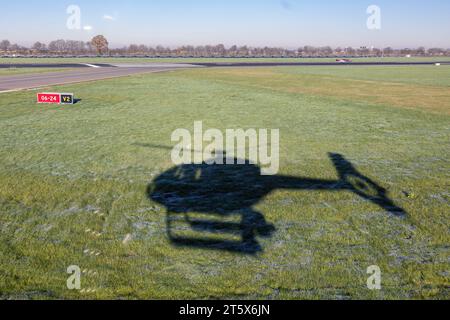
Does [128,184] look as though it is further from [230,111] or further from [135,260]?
[230,111]

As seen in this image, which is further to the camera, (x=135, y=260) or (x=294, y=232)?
(x=294, y=232)

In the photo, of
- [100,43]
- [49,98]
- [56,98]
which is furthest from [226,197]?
[100,43]

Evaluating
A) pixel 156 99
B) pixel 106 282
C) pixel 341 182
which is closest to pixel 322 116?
pixel 341 182

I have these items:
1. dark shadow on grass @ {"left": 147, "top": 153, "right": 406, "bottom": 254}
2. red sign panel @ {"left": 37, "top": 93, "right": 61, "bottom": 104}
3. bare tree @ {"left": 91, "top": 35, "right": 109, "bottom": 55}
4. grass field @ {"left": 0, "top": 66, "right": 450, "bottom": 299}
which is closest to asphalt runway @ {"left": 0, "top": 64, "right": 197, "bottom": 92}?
red sign panel @ {"left": 37, "top": 93, "right": 61, "bottom": 104}

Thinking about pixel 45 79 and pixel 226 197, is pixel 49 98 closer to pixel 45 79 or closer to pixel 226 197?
pixel 226 197

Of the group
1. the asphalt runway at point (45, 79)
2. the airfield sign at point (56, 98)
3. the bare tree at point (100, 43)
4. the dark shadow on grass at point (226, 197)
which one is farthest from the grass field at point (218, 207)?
the bare tree at point (100, 43)
